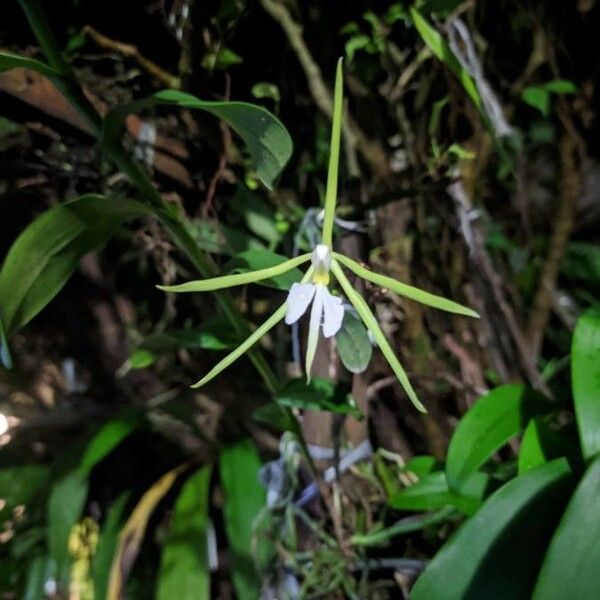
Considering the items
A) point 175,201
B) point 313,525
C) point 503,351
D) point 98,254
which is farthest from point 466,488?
point 98,254

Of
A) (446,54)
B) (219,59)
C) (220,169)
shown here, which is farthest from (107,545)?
(446,54)

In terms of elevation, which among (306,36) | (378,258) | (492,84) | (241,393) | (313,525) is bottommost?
(313,525)

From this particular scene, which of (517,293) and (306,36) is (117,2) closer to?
(306,36)

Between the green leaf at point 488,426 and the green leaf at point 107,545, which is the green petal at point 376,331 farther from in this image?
the green leaf at point 107,545

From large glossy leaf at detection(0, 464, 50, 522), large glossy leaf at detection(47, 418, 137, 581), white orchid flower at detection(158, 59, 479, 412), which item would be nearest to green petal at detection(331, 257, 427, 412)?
white orchid flower at detection(158, 59, 479, 412)

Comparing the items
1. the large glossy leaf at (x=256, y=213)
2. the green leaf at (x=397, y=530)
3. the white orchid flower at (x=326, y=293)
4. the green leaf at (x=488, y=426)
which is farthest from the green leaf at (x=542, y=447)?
the large glossy leaf at (x=256, y=213)
